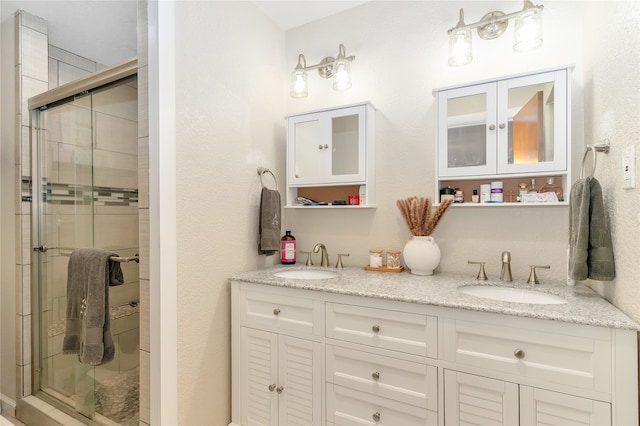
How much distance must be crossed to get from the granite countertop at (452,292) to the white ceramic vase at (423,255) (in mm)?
46

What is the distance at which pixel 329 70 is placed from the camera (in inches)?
78.3

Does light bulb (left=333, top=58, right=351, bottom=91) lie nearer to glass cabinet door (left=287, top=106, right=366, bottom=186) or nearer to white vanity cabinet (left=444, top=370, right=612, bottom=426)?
glass cabinet door (left=287, top=106, right=366, bottom=186)

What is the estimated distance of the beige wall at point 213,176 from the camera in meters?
1.42

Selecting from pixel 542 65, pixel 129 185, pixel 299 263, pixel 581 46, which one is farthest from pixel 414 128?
pixel 129 185

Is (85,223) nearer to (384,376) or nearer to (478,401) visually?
(384,376)

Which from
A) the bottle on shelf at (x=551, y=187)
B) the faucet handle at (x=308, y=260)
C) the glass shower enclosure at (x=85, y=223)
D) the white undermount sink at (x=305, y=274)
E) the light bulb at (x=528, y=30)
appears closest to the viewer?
the light bulb at (x=528, y=30)

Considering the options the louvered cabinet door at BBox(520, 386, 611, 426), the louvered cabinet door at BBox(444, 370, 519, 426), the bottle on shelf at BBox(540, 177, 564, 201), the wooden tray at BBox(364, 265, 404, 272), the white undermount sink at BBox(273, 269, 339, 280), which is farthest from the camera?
the white undermount sink at BBox(273, 269, 339, 280)

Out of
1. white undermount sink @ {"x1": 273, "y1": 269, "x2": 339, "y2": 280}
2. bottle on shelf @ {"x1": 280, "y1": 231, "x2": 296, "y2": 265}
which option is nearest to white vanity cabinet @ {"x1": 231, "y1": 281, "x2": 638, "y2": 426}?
white undermount sink @ {"x1": 273, "y1": 269, "x2": 339, "y2": 280}

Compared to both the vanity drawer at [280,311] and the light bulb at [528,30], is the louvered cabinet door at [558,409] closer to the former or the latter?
the vanity drawer at [280,311]

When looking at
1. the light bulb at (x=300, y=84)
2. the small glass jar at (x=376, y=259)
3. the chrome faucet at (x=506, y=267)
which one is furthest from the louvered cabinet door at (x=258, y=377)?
the light bulb at (x=300, y=84)

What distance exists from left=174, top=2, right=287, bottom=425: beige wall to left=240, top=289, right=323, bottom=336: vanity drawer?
159 millimetres

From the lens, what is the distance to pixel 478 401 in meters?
1.10

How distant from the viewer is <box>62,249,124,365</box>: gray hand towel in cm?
142

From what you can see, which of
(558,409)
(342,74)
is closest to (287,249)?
(342,74)
